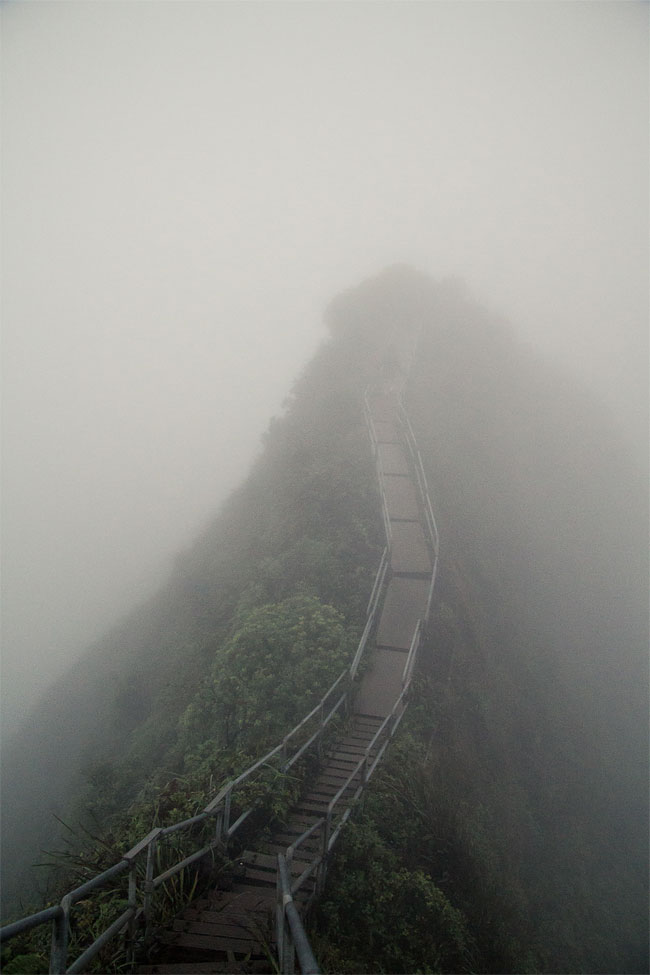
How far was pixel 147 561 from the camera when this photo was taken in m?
69.2

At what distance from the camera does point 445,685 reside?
1253 centimetres

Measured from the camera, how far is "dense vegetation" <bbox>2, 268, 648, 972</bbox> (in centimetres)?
762

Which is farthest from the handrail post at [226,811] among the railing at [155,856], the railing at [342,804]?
the railing at [342,804]

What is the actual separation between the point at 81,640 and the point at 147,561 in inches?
681

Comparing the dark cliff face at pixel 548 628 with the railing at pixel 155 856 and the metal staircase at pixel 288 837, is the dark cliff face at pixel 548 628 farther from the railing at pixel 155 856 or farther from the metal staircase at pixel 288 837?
the railing at pixel 155 856

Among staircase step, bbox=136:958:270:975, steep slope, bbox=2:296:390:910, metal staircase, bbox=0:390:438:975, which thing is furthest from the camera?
steep slope, bbox=2:296:390:910

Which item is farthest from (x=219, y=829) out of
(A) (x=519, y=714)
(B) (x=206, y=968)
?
(A) (x=519, y=714)

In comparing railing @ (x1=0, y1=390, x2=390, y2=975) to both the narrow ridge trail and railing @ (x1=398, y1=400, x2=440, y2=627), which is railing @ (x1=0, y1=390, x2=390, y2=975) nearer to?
the narrow ridge trail

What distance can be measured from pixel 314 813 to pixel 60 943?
192 inches

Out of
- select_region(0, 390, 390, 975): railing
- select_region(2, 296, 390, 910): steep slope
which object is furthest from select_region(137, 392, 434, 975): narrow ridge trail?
Result: select_region(2, 296, 390, 910): steep slope

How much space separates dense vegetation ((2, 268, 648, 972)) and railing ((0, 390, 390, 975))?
1.44 ft

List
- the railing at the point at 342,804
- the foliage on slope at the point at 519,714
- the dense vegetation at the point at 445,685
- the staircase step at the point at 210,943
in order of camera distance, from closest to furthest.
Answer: the railing at the point at 342,804 → the staircase step at the point at 210,943 → the dense vegetation at the point at 445,685 → the foliage on slope at the point at 519,714

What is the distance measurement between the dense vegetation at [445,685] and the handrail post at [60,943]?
9.96ft

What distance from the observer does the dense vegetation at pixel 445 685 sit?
25.0ft
